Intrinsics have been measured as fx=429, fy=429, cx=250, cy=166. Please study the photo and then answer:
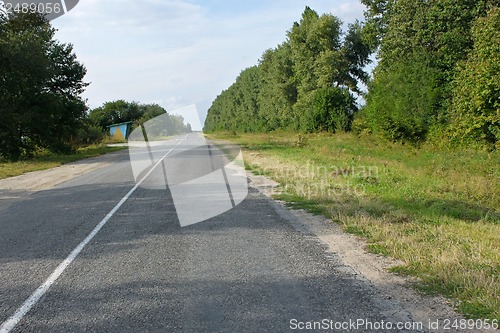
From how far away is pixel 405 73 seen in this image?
27.9m

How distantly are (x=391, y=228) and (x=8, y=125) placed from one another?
85.6 feet

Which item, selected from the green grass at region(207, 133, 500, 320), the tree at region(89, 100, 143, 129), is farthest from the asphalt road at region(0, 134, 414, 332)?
the tree at region(89, 100, 143, 129)

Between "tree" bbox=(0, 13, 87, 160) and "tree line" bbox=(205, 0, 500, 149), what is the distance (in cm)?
2268

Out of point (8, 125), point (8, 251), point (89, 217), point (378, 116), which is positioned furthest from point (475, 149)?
point (8, 125)

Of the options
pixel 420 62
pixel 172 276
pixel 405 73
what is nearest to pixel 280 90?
pixel 405 73

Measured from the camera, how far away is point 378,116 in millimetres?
30000

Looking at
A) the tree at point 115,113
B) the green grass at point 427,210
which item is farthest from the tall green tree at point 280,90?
the green grass at point 427,210

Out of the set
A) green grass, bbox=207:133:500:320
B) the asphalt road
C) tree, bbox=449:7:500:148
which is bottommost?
green grass, bbox=207:133:500:320

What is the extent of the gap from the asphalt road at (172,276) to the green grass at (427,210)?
3.28ft

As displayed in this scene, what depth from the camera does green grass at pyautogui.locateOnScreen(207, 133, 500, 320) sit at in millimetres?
4922

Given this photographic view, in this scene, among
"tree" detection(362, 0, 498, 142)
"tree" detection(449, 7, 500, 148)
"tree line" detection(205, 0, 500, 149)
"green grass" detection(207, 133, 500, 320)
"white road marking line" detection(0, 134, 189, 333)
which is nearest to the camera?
"white road marking line" detection(0, 134, 189, 333)

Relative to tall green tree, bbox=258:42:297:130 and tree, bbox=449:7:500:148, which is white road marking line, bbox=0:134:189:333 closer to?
tree, bbox=449:7:500:148

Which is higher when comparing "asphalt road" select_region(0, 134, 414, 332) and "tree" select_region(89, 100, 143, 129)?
"tree" select_region(89, 100, 143, 129)

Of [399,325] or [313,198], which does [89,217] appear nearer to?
[313,198]
